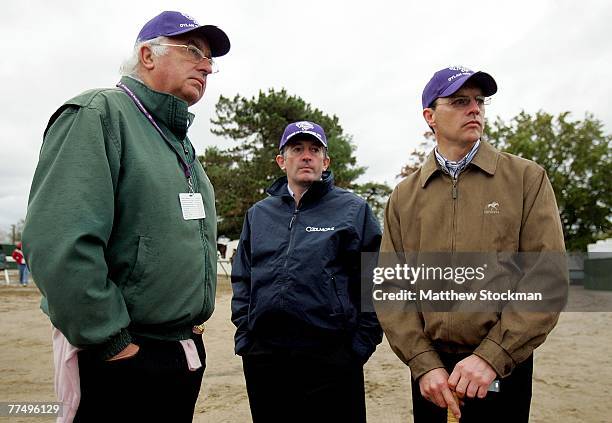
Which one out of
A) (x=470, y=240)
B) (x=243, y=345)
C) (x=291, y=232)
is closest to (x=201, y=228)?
(x=291, y=232)

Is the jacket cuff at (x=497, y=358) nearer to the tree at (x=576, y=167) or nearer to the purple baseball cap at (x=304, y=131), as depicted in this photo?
the purple baseball cap at (x=304, y=131)

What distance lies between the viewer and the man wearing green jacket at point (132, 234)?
1.64 meters

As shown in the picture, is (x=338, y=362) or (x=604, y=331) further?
(x=604, y=331)

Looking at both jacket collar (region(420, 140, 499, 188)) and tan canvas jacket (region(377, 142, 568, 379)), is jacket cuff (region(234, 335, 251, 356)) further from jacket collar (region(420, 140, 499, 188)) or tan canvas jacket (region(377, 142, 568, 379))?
jacket collar (region(420, 140, 499, 188))

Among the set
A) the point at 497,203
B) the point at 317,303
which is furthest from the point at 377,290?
the point at 497,203

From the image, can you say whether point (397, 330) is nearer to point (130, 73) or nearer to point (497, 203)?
point (497, 203)

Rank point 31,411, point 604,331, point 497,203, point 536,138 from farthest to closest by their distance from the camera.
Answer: point 536,138
point 604,331
point 31,411
point 497,203

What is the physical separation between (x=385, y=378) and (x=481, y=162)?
3.95 meters

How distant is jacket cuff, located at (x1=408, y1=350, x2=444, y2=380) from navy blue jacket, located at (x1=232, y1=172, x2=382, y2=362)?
720 mm

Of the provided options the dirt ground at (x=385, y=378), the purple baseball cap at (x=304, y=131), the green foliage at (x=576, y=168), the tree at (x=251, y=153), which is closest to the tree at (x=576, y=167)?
the green foliage at (x=576, y=168)

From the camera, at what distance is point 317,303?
2842mm

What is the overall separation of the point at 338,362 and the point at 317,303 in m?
0.37

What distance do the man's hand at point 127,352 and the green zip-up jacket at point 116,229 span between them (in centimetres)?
2

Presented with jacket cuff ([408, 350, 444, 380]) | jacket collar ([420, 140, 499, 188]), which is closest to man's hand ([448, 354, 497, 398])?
jacket cuff ([408, 350, 444, 380])
